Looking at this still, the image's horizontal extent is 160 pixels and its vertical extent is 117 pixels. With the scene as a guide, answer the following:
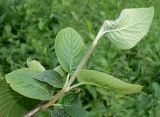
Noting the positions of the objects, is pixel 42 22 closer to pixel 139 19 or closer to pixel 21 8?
pixel 21 8

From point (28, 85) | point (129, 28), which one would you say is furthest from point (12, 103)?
point (129, 28)

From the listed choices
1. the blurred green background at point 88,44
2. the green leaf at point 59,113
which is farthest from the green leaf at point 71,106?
the blurred green background at point 88,44

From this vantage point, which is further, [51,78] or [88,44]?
[88,44]

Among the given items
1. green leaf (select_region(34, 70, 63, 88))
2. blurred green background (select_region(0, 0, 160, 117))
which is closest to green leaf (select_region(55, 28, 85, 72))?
green leaf (select_region(34, 70, 63, 88))

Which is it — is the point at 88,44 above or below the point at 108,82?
below

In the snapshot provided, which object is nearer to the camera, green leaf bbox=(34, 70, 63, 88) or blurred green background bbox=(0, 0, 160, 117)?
green leaf bbox=(34, 70, 63, 88)

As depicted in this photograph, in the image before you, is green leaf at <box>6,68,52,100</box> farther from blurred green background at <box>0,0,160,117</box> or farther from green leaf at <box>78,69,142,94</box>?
blurred green background at <box>0,0,160,117</box>

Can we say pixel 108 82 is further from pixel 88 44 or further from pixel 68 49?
pixel 88 44
